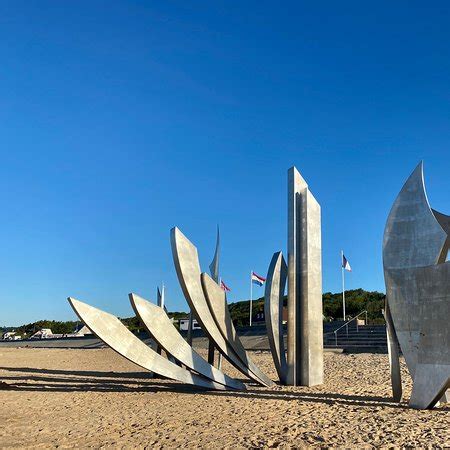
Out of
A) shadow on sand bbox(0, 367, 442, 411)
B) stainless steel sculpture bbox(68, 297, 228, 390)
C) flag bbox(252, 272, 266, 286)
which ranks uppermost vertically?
flag bbox(252, 272, 266, 286)

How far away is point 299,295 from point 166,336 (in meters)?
3.94

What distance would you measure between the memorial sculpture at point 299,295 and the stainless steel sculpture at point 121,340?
275 cm

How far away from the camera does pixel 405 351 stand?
8305mm

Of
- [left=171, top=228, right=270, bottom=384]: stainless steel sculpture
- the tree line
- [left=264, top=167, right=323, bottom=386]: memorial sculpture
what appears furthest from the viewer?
the tree line

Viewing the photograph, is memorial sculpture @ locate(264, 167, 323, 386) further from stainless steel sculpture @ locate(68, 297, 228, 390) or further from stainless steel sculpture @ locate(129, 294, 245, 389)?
stainless steel sculpture @ locate(68, 297, 228, 390)

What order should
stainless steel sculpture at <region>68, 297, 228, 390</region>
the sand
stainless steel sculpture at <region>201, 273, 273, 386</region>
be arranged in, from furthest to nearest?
1. stainless steel sculpture at <region>201, 273, 273, 386</region>
2. stainless steel sculpture at <region>68, 297, 228, 390</region>
3. the sand

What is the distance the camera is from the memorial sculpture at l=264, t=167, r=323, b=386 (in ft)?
37.9

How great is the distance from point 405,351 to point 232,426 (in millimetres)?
3558

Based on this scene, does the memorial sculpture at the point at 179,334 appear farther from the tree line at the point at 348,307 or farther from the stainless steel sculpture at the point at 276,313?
the tree line at the point at 348,307

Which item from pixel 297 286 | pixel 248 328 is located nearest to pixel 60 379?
pixel 297 286

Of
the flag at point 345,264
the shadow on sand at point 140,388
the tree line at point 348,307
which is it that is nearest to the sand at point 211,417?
the shadow on sand at point 140,388

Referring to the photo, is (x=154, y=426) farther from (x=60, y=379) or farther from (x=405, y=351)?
(x=60, y=379)

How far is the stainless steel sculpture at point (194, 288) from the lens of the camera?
32.1 feet

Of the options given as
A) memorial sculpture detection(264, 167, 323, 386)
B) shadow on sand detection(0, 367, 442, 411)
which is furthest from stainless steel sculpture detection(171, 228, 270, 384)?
memorial sculpture detection(264, 167, 323, 386)
